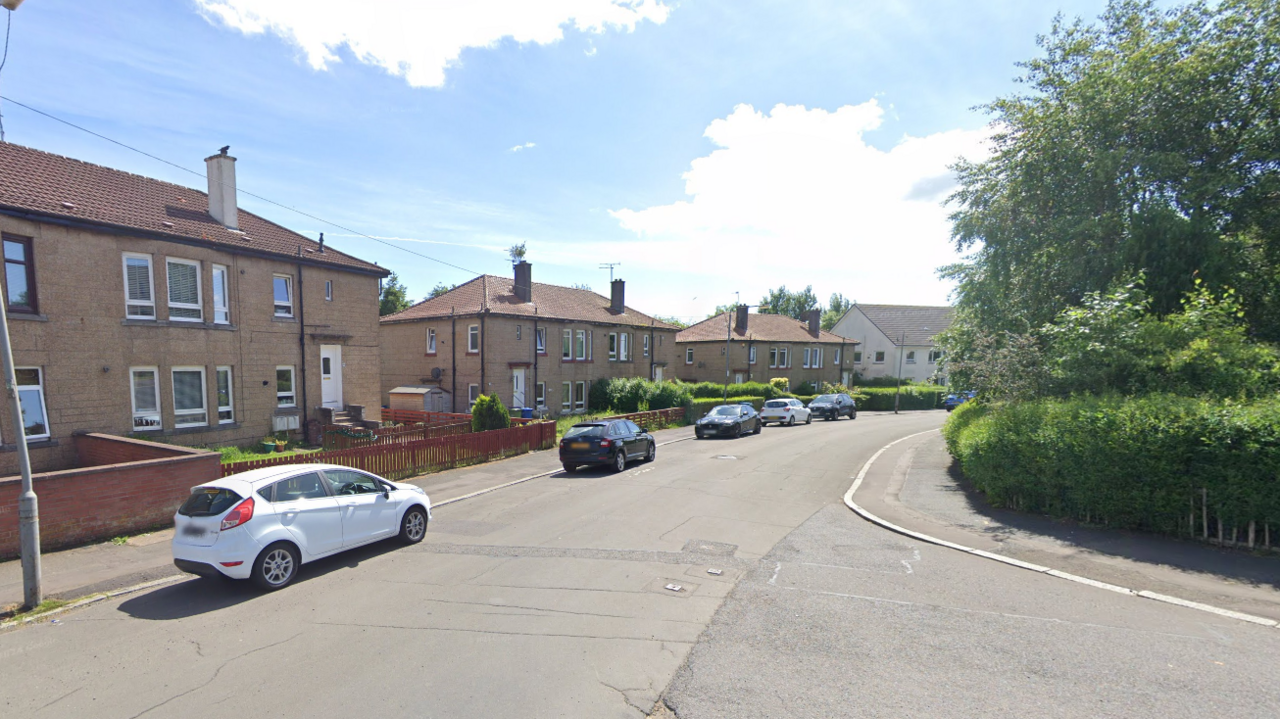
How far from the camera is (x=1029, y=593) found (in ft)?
22.3

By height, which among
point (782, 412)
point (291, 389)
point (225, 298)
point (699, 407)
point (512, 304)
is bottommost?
point (782, 412)

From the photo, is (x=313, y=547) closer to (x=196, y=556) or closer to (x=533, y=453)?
(x=196, y=556)

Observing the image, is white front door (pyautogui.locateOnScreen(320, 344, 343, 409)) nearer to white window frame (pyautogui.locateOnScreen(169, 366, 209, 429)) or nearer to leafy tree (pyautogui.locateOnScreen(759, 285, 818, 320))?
white window frame (pyautogui.locateOnScreen(169, 366, 209, 429))

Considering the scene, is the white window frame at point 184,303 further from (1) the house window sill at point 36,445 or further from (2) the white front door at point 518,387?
(2) the white front door at point 518,387

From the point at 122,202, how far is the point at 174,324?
3.65m

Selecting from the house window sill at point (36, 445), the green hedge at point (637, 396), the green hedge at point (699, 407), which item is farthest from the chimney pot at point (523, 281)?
the house window sill at point (36, 445)

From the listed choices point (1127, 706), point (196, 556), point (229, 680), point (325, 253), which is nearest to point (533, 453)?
point (325, 253)

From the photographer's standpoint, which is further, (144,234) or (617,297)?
(617,297)

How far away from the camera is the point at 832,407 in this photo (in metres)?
37.3

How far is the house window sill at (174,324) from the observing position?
47.0 feet

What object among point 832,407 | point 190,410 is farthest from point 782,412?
point 190,410

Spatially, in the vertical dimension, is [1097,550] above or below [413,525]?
below

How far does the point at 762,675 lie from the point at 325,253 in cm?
2022

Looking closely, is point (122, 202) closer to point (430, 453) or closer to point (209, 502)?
point (430, 453)
